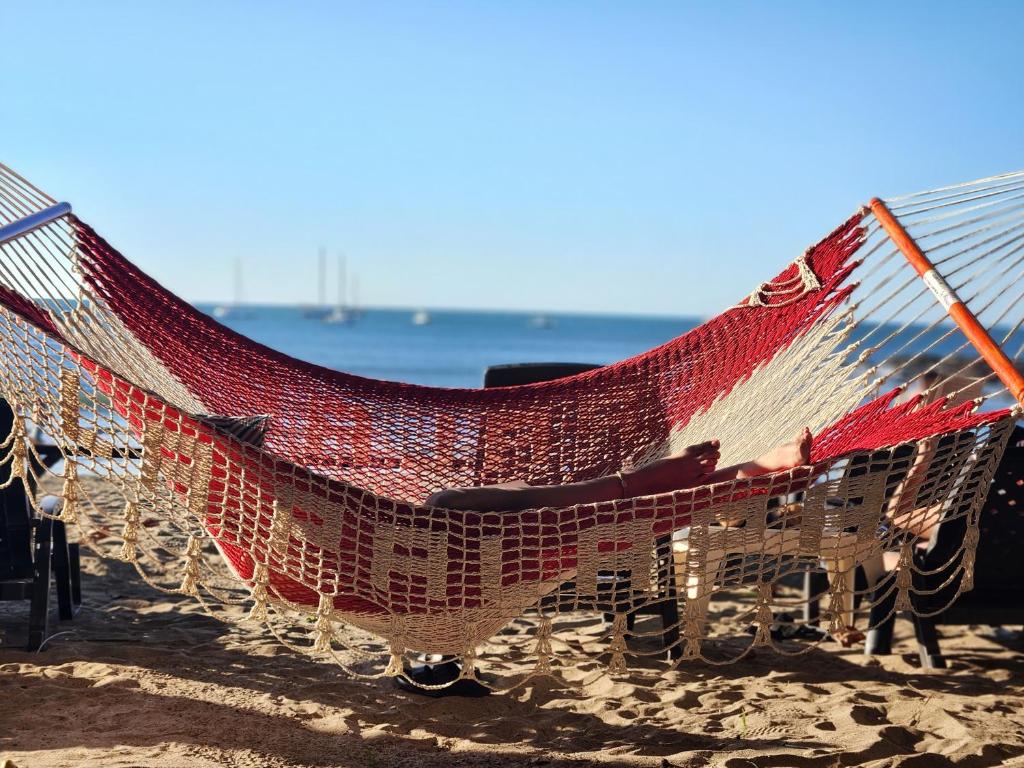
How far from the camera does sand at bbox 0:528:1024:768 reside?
195cm

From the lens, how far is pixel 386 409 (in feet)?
8.85

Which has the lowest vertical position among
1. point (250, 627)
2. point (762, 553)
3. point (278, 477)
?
point (250, 627)

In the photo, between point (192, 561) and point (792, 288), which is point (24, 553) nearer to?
point (192, 561)

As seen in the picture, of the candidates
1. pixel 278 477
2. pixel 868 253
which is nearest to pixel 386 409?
pixel 278 477

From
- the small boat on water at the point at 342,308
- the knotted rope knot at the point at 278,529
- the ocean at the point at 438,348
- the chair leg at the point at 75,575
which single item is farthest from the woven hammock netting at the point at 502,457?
the small boat on water at the point at 342,308

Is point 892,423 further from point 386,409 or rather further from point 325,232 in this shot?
point 325,232

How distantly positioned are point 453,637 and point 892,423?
1017 millimetres

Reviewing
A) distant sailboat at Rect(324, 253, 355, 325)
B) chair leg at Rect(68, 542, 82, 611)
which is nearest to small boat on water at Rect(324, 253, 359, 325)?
distant sailboat at Rect(324, 253, 355, 325)

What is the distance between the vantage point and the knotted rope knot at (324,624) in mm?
1850

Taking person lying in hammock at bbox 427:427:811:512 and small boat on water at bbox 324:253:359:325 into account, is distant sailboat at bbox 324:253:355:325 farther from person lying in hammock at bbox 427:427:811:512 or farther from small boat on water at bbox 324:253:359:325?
person lying in hammock at bbox 427:427:811:512

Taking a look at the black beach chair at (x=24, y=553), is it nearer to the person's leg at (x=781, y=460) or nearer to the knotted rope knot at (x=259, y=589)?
the knotted rope knot at (x=259, y=589)

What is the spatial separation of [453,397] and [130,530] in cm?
106

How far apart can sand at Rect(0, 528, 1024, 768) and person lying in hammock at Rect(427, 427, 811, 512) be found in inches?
19.4

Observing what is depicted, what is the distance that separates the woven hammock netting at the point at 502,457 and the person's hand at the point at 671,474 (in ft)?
0.50
